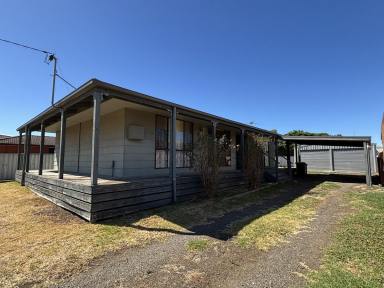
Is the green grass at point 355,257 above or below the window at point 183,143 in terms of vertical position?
below

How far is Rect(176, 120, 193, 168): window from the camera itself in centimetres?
951

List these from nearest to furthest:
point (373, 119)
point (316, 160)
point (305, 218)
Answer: point (305, 218)
point (316, 160)
point (373, 119)

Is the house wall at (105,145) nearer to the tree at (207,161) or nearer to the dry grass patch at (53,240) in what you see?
the dry grass patch at (53,240)

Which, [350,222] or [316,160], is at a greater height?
[316,160]

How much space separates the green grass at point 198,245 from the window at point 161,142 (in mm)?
5019

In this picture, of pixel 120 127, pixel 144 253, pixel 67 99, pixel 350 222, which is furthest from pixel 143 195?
pixel 350 222

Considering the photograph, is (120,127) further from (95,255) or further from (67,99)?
(95,255)

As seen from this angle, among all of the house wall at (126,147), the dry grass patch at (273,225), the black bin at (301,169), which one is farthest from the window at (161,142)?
the black bin at (301,169)

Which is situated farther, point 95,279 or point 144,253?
point 144,253

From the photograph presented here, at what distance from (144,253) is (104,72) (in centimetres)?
1037

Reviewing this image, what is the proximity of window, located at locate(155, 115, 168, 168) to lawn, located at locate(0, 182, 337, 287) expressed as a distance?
8.37 feet

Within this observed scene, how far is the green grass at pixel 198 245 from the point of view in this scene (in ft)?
11.8

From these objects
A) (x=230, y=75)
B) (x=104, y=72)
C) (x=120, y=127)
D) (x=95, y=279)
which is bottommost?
(x=95, y=279)

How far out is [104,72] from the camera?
11.5 metres
